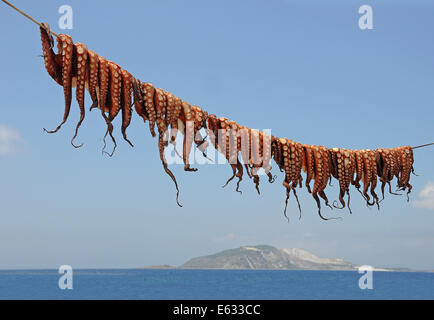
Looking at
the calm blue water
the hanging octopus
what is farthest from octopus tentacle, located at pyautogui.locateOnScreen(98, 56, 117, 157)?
the calm blue water

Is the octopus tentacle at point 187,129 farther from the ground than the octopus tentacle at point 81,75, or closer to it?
closer to it

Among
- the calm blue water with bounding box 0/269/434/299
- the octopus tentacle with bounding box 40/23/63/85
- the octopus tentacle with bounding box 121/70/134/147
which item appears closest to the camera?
the octopus tentacle with bounding box 40/23/63/85

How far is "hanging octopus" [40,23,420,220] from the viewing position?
11.1 feet

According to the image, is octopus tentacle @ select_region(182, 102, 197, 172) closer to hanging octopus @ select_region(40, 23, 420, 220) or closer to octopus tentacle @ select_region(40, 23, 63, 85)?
hanging octopus @ select_region(40, 23, 420, 220)

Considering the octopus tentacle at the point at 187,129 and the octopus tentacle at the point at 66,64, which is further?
the octopus tentacle at the point at 187,129

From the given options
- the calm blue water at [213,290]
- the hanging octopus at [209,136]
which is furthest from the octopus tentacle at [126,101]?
the calm blue water at [213,290]

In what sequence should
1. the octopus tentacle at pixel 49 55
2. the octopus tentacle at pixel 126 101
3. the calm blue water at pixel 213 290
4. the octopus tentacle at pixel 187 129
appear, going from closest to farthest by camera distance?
the octopus tentacle at pixel 49 55 < the octopus tentacle at pixel 126 101 < the octopus tentacle at pixel 187 129 < the calm blue water at pixel 213 290

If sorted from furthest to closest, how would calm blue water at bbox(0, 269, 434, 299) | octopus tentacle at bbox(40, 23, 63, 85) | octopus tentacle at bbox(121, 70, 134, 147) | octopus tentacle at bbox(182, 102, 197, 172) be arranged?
calm blue water at bbox(0, 269, 434, 299) → octopus tentacle at bbox(182, 102, 197, 172) → octopus tentacle at bbox(121, 70, 134, 147) → octopus tentacle at bbox(40, 23, 63, 85)

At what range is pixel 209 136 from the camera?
4.12 meters

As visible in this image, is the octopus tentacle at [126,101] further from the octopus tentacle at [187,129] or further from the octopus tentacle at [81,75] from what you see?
the octopus tentacle at [187,129]

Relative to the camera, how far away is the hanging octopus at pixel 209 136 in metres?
3.39
